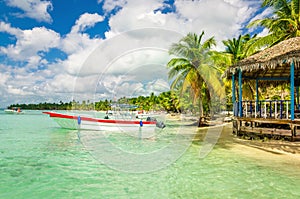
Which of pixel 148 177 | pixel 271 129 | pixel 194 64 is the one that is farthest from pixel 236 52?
pixel 148 177

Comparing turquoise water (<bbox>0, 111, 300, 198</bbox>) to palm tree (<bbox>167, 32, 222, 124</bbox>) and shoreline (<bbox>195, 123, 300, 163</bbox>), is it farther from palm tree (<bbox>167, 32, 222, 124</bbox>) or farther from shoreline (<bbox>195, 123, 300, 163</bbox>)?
palm tree (<bbox>167, 32, 222, 124</bbox>)

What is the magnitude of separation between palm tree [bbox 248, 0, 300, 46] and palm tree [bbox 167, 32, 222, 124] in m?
3.37

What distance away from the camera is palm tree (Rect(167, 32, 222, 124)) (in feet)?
50.2

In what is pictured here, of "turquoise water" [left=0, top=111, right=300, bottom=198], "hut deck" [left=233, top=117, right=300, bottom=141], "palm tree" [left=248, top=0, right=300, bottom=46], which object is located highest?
"palm tree" [left=248, top=0, right=300, bottom=46]

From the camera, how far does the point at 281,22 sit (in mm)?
12391

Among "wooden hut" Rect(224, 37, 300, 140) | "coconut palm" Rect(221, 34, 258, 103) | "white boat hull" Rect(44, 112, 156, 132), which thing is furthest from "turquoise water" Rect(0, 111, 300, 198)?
"coconut palm" Rect(221, 34, 258, 103)

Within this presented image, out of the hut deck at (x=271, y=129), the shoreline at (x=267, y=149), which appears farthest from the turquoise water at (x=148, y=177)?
the hut deck at (x=271, y=129)

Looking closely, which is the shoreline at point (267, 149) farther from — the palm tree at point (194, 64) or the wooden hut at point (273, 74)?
the palm tree at point (194, 64)

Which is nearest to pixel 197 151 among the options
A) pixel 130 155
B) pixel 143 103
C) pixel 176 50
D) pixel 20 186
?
pixel 130 155

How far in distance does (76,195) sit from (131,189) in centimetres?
98

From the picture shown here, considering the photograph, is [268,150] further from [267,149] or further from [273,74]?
A: [273,74]

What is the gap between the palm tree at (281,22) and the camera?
11.8 metres

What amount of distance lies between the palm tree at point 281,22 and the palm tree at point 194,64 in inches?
133

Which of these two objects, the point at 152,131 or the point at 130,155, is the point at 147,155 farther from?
the point at 152,131
